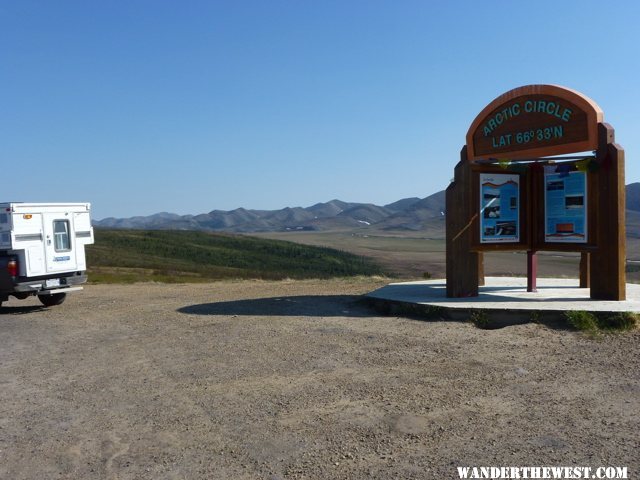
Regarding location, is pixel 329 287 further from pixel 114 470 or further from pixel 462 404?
pixel 114 470

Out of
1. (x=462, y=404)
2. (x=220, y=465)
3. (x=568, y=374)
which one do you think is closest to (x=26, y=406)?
(x=220, y=465)

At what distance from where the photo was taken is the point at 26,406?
6562 millimetres

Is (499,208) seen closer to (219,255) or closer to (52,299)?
(52,299)

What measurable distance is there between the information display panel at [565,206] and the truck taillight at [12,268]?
11.4 metres

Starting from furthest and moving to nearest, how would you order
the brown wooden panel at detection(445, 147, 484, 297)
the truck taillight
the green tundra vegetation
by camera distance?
the green tundra vegetation, the truck taillight, the brown wooden panel at detection(445, 147, 484, 297)

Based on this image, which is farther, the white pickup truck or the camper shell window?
the camper shell window

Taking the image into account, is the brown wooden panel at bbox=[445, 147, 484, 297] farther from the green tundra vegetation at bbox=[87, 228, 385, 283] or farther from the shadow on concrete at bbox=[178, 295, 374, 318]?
the green tundra vegetation at bbox=[87, 228, 385, 283]

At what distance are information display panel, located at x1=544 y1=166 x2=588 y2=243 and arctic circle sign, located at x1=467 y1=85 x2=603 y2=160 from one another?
827 mm

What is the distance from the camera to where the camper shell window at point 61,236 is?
14.6m

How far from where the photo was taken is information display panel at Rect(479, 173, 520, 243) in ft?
41.8

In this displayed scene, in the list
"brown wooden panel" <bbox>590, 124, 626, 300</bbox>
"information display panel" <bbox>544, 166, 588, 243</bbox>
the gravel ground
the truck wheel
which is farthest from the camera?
the truck wheel

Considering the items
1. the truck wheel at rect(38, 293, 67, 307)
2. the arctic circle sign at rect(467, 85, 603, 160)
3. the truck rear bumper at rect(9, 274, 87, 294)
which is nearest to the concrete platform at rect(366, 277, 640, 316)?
the arctic circle sign at rect(467, 85, 603, 160)

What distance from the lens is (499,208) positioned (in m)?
12.9

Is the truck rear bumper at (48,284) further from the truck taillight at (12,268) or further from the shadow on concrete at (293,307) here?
the shadow on concrete at (293,307)
